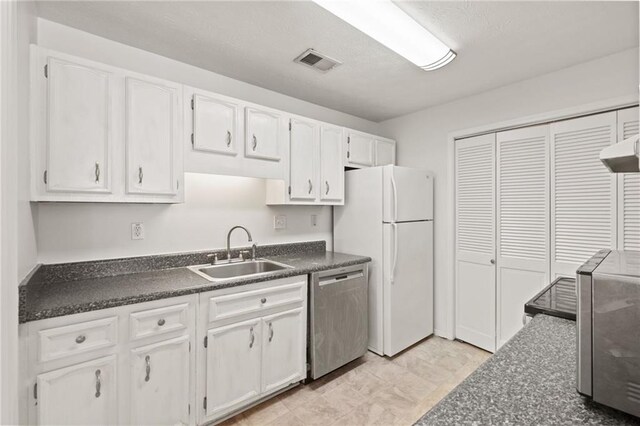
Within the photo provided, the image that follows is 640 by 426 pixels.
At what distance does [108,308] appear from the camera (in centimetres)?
152

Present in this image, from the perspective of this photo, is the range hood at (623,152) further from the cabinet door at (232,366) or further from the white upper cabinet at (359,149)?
the white upper cabinet at (359,149)

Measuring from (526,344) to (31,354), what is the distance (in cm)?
205

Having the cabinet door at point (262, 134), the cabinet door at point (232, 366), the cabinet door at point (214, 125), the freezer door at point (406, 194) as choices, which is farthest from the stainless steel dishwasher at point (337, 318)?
the cabinet door at point (214, 125)

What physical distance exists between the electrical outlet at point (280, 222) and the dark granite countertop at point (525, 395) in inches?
86.3

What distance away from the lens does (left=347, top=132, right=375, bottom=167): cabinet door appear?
3.08 m

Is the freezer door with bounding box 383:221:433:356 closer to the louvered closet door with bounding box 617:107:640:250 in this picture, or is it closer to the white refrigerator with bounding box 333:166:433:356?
the white refrigerator with bounding box 333:166:433:356

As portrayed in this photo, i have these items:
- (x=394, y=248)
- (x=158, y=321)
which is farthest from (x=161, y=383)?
(x=394, y=248)

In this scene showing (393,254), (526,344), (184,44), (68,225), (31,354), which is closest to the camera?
(526,344)

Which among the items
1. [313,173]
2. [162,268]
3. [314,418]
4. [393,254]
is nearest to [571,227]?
[393,254]

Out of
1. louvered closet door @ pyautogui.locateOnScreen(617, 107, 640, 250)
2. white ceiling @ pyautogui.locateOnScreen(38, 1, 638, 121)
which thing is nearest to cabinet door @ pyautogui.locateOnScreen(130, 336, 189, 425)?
white ceiling @ pyautogui.locateOnScreen(38, 1, 638, 121)

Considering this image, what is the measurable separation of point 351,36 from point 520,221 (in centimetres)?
219

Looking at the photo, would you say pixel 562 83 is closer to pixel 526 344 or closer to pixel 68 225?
pixel 526 344

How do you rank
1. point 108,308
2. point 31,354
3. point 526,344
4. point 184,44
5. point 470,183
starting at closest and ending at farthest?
point 526,344 < point 31,354 < point 108,308 < point 184,44 < point 470,183

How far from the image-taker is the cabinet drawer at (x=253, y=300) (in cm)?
187
